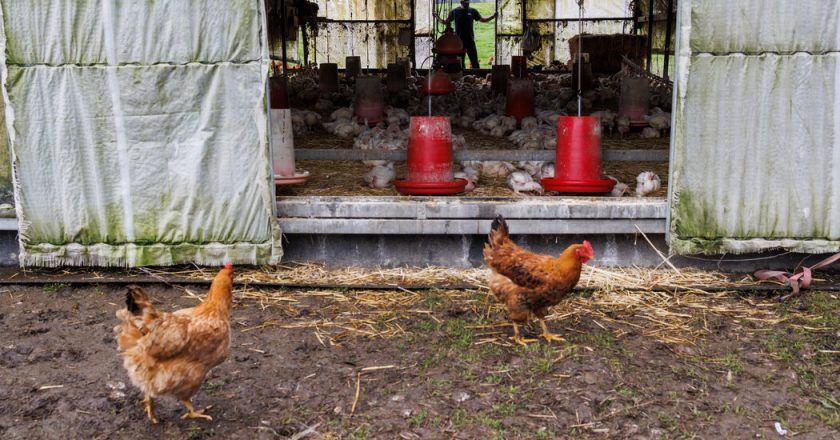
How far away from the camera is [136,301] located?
138 inches

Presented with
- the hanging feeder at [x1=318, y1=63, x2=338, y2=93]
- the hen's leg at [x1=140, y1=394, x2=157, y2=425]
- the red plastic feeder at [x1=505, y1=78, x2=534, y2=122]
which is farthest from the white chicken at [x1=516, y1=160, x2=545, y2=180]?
the hanging feeder at [x1=318, y1=63, x2=338, y2=93]

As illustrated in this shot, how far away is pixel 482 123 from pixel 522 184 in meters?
3.78

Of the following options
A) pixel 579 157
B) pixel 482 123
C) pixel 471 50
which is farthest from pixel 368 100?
pixel 471 50

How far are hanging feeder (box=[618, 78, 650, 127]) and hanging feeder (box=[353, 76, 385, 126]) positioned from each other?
333 centimetres

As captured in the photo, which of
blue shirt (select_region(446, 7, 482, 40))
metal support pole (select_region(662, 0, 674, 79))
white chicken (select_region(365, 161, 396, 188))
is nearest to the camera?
white chicken (select_region(365, 161, 396, 188))

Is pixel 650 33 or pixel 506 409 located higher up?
pixel 650 33

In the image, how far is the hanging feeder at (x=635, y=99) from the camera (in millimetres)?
10422

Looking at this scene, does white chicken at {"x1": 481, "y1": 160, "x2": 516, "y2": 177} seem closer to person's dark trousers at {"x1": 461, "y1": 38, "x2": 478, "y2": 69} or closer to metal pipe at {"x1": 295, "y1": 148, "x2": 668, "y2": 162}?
metal pipe at {"x1": 295, "y1": 148, "x2": 668, "y2": 162}

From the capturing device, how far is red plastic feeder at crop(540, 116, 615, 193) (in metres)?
6.63

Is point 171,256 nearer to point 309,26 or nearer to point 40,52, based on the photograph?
point 40,52

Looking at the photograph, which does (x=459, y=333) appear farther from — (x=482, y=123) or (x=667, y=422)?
(x=482, y=123)

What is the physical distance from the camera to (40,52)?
5.76 m

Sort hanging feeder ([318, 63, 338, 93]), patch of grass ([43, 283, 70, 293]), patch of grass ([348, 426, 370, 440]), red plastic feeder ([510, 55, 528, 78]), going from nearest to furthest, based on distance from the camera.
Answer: patch of grass ([348, 426, 370, 440]) → patch of grass ([43, 283, 70, 293]) → hanging feeder ([318, 63, 338, 93]) → red plastic feeder ([510, 55, 528, 78])

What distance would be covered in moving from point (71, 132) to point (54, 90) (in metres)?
0.33
